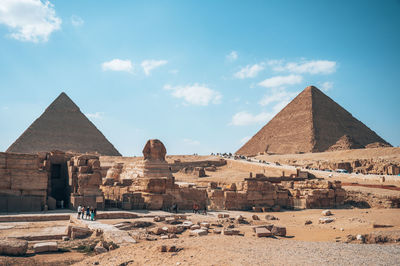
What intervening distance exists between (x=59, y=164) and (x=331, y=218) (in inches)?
388

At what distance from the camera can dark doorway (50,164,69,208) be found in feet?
43.1

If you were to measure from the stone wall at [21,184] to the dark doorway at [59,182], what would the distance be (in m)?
1.82

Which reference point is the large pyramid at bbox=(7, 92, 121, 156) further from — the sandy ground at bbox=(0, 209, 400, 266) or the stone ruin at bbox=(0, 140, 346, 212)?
the sandy ground at bbox=(0, 209, 400, 266)

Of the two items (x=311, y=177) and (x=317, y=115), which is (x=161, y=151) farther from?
(x=317, y=115)

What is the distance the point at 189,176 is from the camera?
3153 cm

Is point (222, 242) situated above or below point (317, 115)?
below

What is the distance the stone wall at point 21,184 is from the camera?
1064cm

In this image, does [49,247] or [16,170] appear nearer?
[49,247]

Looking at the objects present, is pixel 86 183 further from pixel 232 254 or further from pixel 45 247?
pixel 232 254

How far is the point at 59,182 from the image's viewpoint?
13.4 m

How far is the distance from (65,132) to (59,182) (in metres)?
52.9

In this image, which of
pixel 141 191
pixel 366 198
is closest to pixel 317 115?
pixel 366 198

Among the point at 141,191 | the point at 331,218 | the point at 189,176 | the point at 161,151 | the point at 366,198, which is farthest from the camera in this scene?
the point at 189,176

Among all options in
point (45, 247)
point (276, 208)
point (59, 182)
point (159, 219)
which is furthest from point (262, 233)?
point (59, 182)
